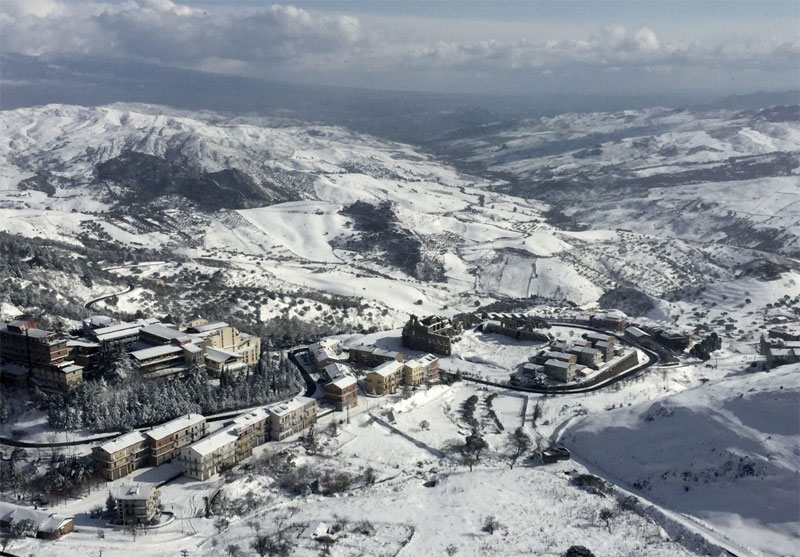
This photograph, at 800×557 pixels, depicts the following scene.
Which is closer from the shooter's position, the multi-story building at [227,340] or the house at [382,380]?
the house at [382,380]

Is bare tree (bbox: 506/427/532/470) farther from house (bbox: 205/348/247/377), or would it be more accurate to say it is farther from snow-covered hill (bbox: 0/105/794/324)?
snow-covered hill (bbox: 0/105/794/324)

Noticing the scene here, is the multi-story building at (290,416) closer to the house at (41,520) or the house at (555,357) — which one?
the house at (41,520)

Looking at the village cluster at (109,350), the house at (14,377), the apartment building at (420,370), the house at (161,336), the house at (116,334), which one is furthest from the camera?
the apartment building at (420,370)

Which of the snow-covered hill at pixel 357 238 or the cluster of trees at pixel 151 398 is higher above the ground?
the cluster of trees at pixel 151 398

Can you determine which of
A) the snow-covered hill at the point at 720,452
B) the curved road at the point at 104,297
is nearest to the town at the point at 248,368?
the snow-covered hill at the point at 720,452

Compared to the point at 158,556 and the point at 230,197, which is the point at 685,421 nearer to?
the point at 158,556

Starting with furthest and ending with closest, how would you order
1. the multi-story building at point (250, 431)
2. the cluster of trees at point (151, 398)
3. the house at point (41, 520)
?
the cluster of trees at point (151, 398) → the multi-story building at point (250, 431) → the house at point (41, 520)

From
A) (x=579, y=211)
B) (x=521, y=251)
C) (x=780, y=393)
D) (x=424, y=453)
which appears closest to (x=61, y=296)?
(x=424, y=453)

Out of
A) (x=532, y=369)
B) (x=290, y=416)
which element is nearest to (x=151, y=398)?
(x=290, y=416)
